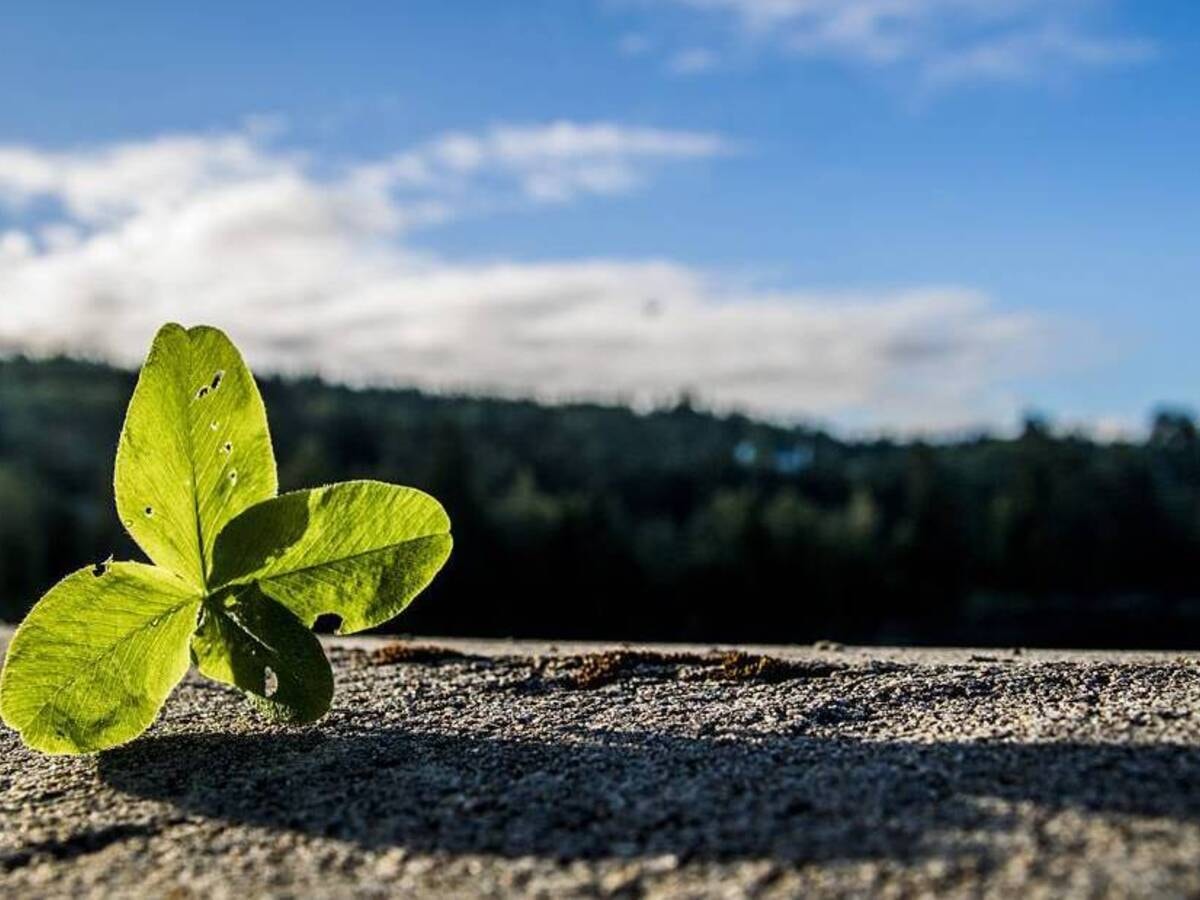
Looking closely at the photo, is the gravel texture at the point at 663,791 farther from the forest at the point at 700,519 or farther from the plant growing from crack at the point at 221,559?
the forest at the point at 700,519

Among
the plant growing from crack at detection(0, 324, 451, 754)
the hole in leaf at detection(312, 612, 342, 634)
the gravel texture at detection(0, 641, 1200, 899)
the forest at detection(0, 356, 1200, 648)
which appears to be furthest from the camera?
the forest at detection(0, 356, 1200, 648)

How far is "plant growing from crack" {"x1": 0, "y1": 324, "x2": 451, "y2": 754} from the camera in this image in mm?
4434

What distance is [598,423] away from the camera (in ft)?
463

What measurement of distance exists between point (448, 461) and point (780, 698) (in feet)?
230

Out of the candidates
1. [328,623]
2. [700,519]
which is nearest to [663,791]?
[328,623]

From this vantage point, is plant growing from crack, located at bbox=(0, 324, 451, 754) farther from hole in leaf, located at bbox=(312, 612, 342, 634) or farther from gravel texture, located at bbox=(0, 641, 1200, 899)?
gravel texture, located at bbox=(0, 641, 1200, 899)

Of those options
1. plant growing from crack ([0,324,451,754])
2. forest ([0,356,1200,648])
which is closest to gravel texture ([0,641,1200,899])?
plant growing from crack ([0,324,451,754])

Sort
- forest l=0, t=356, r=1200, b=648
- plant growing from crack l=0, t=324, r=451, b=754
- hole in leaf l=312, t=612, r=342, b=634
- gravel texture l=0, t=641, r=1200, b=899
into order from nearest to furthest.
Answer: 1. gravel texture l=0, t=641, r=1200, b=899
2. plant growing from crack l=0, t=324, r=451, b=754
3. hole in leaf l=312, t=612, r=342, b=634
4. forest l=0, t=356, r=1200, b=648

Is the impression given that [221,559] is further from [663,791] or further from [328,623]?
[663,791]

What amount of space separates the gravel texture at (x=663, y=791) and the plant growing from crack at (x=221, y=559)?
12.0 inches

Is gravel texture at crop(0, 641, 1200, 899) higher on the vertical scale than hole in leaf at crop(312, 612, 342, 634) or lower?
lower

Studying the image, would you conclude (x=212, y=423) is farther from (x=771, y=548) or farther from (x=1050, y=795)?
(x=771, y=548)

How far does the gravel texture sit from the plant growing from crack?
305mm

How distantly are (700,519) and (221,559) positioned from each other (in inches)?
3724
